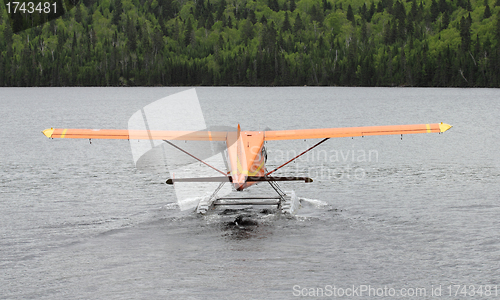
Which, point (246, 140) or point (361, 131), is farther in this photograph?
point (361, 131)

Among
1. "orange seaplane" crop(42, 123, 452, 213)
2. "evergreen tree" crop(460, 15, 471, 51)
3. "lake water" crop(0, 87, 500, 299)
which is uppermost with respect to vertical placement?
"orange seaplane" crop(42, 123, 452, 213)

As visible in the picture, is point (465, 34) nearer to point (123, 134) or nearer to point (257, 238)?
point (123, 134)

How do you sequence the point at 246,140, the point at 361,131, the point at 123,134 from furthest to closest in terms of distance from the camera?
the point at 123,134 < the point at 361,131 < the point at 246,140

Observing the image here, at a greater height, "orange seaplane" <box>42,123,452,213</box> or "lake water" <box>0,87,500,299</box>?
"orange seaplane" <box>42,123,452,213</box>

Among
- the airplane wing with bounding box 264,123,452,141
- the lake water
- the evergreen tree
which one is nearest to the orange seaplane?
the airplane wing with bounding box 264,123,452,141

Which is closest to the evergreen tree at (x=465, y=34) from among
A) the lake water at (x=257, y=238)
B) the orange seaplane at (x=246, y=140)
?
the lake water at (x=257, y=238)

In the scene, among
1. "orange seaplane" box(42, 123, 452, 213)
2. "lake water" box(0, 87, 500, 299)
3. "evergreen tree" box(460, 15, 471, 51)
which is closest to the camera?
"lake water" box(0, 87, 500, 299)

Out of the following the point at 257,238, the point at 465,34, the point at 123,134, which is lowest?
the point at 465,34

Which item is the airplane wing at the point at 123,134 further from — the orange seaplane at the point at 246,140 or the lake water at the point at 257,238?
the lake water at the point at 257,238

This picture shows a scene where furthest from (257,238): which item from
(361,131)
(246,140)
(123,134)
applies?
(123,134)

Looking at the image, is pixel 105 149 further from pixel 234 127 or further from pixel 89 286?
pixel 89 286

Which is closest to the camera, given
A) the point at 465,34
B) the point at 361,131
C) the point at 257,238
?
the point at 257,238

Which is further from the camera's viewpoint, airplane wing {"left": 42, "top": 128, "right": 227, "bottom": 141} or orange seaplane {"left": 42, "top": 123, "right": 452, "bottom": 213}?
airplane wing {"left": 42, "top": 128, "right": 227, "bottom": 141}

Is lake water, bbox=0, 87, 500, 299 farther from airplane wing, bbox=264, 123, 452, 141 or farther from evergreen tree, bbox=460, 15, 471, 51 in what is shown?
evergreen tree, bbox=460, 15, 471, 51
